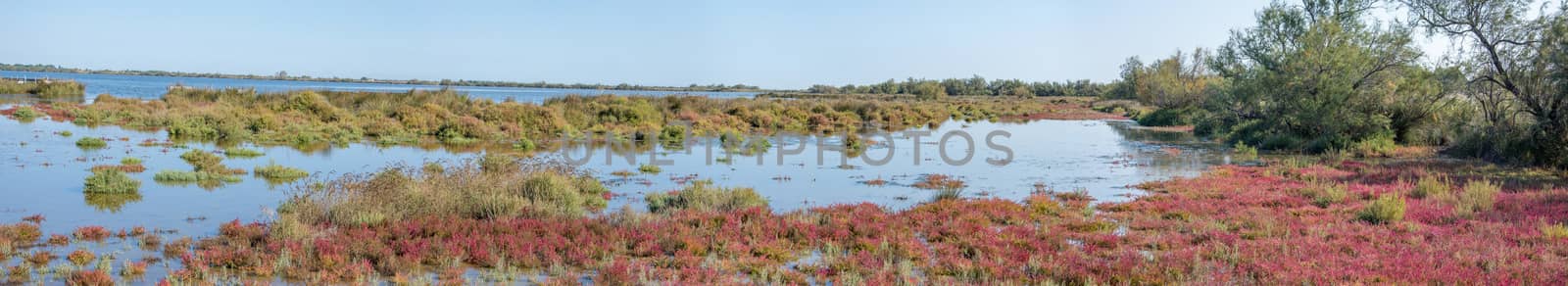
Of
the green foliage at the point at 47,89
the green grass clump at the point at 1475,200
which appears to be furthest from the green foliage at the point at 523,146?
the green foliage at the point at 47,89

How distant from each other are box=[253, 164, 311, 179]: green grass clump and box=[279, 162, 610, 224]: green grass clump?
4426 mm

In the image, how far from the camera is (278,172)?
1584cm

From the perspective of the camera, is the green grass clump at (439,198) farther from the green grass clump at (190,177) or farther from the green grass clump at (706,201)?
the green grass clump at (190,177)

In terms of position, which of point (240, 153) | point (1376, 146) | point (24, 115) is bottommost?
point (240, 153)

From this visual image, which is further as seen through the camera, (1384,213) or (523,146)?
(523,146)

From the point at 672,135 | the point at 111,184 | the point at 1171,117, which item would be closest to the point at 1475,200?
the point at 111,184

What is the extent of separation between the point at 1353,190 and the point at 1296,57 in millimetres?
15753

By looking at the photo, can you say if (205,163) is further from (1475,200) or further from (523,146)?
(1475,200)

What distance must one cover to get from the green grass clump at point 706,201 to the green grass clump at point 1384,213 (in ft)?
27.1

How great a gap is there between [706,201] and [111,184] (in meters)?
8.98

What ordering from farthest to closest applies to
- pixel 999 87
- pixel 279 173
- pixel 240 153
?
pixel 999 87
pixel 240 153
pixel 279 173

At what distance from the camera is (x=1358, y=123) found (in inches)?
1019

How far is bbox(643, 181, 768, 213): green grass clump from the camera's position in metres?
12.6

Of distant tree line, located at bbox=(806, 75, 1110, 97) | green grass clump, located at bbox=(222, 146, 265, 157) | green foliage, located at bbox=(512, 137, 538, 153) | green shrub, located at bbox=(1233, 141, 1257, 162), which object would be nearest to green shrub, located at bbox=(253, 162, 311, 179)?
green grass clump, located at bbox=(222, 146, 265, 157)
